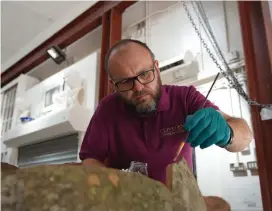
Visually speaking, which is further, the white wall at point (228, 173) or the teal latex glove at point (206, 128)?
the white wall at point (228, 173)

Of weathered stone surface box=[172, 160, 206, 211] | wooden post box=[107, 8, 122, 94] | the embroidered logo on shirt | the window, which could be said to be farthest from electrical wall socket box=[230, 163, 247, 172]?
the window

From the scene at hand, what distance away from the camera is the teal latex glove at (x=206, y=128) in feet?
2.39

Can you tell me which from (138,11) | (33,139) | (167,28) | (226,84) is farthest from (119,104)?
(33,139)

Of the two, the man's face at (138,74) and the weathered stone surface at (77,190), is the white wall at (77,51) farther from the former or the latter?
the weathered stone surface at (77,190)

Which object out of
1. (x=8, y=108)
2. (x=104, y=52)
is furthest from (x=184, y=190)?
(x=8, y=108)

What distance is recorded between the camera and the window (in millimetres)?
3118

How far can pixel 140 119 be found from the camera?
999 millimetres

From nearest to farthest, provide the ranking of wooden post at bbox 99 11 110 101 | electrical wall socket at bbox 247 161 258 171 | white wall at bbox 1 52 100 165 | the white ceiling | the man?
1. the man
2. electrical wall socket at bbox 247 161 258 171
3. wooden post at bbox 99 11 110 101
4. white wall at bbox 1 52 100 165
5. the white ceiling

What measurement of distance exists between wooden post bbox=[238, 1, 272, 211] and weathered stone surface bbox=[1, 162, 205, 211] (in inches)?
35.0

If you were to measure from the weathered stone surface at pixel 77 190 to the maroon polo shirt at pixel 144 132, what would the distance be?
526 millimetres

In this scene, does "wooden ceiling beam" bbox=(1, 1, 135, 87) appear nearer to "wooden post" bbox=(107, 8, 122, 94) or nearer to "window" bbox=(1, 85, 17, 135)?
"wooden post" bbox=(107, 8, 122, 94)

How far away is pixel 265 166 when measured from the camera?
113cm

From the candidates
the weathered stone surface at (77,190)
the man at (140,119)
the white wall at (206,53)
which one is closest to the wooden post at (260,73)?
the white wall at (206,53)

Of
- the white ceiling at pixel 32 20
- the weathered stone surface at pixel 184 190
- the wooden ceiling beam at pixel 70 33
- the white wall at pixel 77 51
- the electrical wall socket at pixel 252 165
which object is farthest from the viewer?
the white wall at pixel 77 51
